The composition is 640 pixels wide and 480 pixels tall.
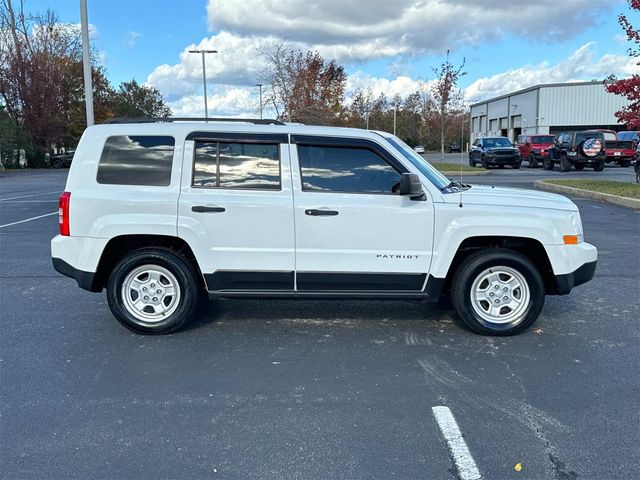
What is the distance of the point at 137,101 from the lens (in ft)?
204

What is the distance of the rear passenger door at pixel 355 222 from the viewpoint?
16.1 ft

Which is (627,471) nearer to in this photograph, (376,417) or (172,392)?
(376,417)

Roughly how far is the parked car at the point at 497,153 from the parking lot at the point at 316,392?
92.1 feet

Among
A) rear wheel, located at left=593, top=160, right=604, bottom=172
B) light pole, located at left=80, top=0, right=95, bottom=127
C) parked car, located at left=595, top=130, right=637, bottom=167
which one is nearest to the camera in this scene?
light pole, located at left=80, top=0, right=95, bottom=127

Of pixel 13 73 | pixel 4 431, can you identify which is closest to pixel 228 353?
pixel 4 431

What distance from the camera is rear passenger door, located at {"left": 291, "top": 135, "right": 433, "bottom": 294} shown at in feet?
16.1

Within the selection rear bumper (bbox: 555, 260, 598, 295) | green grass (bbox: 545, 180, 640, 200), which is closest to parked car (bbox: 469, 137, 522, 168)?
green grass (bbox: 545, 180, 640, 200)

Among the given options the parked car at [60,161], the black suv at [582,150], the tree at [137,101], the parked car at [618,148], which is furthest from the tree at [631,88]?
the tree at [137,101]

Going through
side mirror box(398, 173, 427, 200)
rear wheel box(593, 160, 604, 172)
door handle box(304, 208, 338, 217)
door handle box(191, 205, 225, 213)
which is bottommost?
Result: door handle box(304, 208, 338, 217)

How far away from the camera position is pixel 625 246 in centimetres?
934

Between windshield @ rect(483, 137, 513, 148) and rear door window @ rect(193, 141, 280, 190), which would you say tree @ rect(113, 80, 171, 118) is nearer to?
windshield @ rect(483, 137, 513, 148)

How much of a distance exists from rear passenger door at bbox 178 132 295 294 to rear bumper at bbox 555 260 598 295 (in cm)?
241

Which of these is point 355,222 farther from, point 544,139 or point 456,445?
point 544,139

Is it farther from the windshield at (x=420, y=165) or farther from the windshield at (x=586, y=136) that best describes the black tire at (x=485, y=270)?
the windshield at (x=586, y=136)
